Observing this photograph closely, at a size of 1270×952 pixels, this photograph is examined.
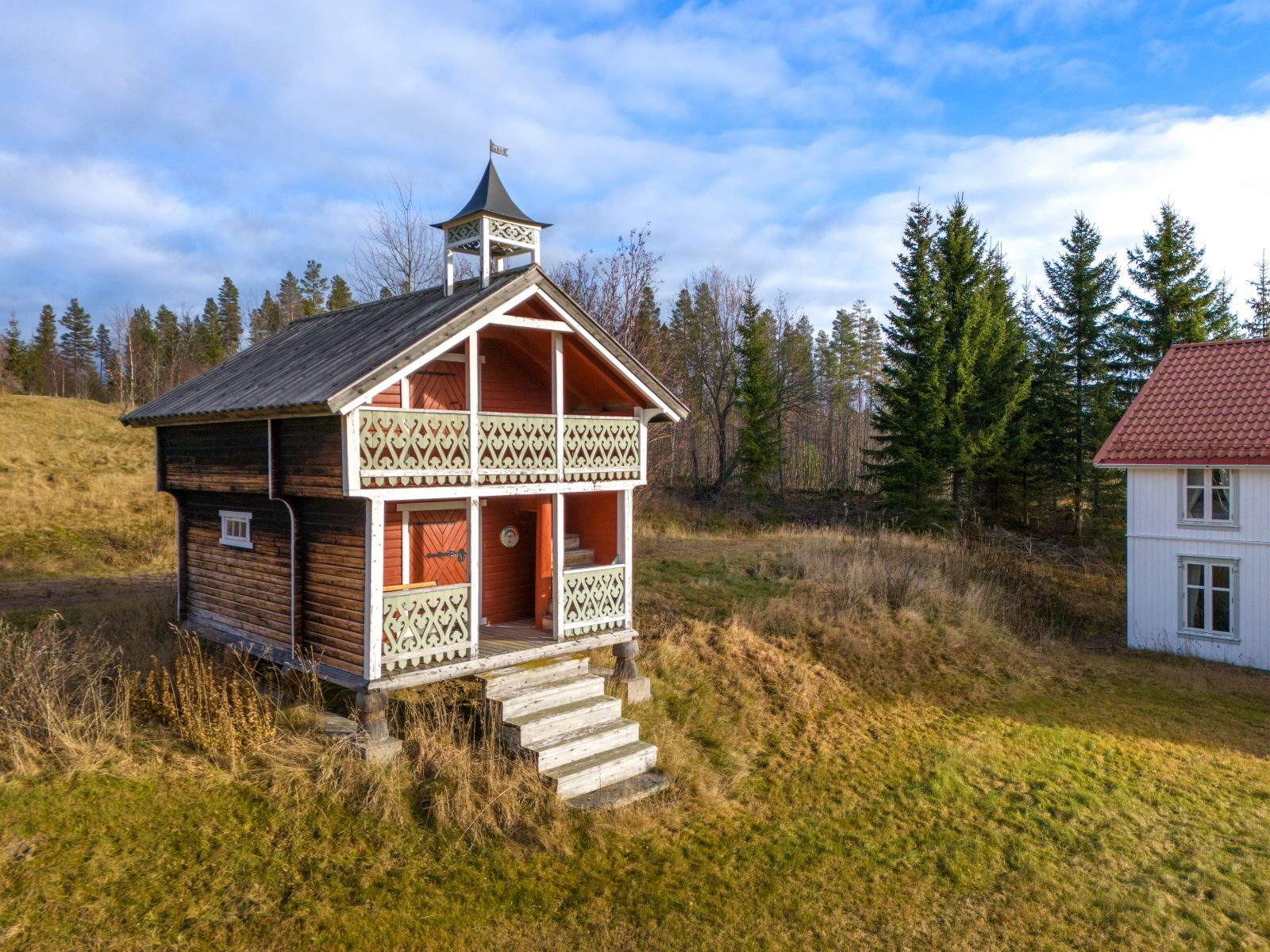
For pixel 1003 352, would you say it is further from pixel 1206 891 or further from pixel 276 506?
pixel 276 506

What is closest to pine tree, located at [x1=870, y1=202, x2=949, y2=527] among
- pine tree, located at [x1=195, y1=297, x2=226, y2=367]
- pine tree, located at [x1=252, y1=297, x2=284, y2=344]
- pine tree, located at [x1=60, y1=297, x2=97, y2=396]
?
pine tree, located at [x1=195, y1=297, x2=226, y2=367]

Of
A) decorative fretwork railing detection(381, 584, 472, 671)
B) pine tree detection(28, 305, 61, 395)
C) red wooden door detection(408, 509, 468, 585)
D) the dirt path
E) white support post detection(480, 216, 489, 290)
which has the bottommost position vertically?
the dirt path

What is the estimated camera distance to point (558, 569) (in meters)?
11.7

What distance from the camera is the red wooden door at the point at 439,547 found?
39.1 ft

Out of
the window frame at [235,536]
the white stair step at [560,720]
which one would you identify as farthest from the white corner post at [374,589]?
the window frame at [235,536]

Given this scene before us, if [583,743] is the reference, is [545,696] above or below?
above

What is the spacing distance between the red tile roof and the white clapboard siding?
54cm

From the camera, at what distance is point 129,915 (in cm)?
686

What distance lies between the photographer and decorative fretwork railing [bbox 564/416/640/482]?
11.8 metres

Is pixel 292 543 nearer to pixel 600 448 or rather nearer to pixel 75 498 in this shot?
pixel 600 448

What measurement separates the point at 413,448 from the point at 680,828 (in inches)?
223

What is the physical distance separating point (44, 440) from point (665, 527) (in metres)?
24.2

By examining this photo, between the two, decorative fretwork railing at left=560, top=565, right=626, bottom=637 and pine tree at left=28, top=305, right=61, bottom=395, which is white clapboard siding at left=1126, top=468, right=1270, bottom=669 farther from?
pine tree at left=28, top=305, right=61, bottom=395

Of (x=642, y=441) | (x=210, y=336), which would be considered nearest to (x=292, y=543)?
(x=642, y=441)
